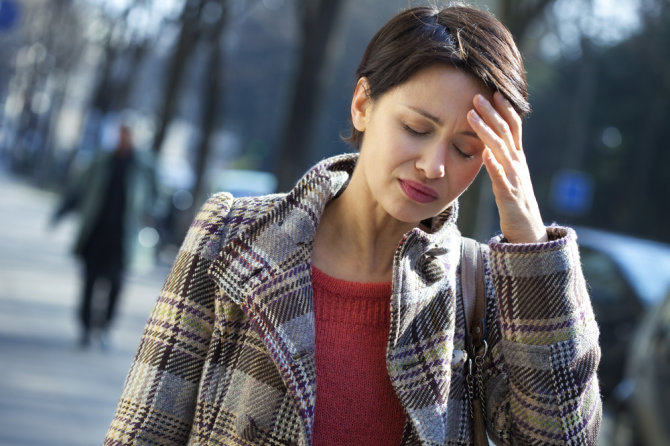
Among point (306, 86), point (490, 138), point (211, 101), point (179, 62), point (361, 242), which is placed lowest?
point (361, 242)

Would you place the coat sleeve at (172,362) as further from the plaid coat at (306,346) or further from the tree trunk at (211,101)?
the tree trunk at (211,101)

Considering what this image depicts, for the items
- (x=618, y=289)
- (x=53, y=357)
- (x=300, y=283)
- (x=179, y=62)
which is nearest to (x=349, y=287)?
(x=300, y=283)

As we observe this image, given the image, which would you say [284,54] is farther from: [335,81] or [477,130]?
[477,130]

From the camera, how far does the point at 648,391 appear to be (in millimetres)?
6707

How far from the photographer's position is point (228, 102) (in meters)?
52.2

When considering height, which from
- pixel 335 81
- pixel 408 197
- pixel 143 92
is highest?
pixel 143 92

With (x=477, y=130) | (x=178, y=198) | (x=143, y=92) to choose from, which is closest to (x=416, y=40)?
(x=477, y=130)

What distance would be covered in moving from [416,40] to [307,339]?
0.72 metres

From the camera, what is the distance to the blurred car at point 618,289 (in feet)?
32.7

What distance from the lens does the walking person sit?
949 centimetres

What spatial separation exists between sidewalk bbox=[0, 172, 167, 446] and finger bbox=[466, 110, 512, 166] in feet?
15.3

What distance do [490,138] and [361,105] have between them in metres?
0.42

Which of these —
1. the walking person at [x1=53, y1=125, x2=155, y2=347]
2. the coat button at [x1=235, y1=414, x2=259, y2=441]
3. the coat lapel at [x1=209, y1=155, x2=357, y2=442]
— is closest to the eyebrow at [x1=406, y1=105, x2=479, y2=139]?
the coat lapel at [x1=209, y1=155, x2=357, y2=442]

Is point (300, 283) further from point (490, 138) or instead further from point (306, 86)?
point (306, 86)
